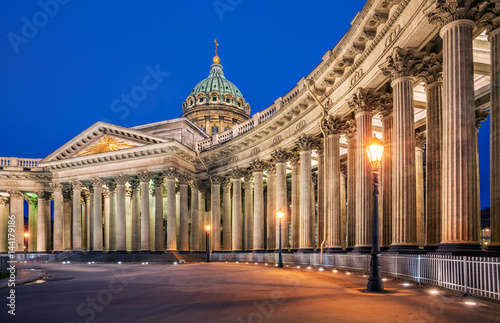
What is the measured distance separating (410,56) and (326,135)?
992cm

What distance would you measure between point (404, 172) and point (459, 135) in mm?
4390

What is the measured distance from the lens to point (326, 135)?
2806cm

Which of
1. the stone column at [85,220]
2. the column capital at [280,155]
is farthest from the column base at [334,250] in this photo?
the stone column at [85,220]

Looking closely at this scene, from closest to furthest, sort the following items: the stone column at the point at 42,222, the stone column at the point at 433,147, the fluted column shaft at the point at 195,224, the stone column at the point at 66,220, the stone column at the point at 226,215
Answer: the stone column at the point at 433,147 < the stone column at the point at 226,215 < the fluted column shaft at the point at 195,224 < the stone column at the point at 42,222 < the stone column at the point at 66,220

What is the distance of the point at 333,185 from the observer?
27.2 m

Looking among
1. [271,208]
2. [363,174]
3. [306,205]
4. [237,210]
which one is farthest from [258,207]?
[363,174]

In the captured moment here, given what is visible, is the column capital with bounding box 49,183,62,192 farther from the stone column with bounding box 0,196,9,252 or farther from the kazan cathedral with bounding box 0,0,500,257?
the stone column with bounding box 0,196,9,252

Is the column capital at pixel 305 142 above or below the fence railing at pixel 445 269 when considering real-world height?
above

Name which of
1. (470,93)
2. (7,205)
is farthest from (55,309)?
(7,205)

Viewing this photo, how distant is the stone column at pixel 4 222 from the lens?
57.5 m

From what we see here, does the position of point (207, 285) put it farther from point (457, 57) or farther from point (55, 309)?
point (457, 57)

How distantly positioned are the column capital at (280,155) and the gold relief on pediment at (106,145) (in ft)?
69.4

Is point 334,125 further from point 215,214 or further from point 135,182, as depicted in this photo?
point 135,182

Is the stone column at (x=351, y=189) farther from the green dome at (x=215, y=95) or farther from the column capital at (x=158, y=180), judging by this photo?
the green dome at (x=215, y=95)
